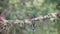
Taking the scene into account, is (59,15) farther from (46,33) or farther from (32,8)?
(32,8)

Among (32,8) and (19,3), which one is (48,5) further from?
(19,3)

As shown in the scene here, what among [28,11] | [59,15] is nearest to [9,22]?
[59,15]

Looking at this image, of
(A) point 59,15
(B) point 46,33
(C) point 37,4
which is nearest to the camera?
(A) point 59,15

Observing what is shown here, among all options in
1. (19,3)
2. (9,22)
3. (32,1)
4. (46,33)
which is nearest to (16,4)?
(19,3)

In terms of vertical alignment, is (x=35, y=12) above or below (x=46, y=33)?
above

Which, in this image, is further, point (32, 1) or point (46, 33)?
point (32, 1)

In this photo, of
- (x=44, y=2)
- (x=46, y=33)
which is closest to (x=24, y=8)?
(x=44, y=2)

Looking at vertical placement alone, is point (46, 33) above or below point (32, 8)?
below

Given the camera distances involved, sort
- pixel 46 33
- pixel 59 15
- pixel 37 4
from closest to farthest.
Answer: pixel 59 15
pixel 46 33
pixel 37 4

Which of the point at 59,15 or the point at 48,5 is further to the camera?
the point at 48,5
